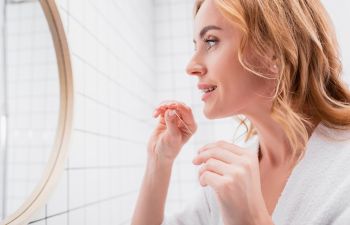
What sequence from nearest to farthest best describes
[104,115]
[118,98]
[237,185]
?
[237,185], [104,115], [118,98]

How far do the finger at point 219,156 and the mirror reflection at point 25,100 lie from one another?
41cm

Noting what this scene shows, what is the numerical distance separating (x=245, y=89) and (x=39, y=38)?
0.54m

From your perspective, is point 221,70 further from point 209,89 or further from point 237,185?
point 237,185

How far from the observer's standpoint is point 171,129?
84 cm

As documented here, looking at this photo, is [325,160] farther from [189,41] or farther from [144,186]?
[189,41]

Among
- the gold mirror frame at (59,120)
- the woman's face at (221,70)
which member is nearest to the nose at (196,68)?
the woman's face at (221,70)

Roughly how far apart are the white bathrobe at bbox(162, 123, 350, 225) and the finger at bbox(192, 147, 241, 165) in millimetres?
256

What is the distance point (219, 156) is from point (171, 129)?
0.97ft

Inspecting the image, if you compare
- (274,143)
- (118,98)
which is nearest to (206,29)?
(274,143)

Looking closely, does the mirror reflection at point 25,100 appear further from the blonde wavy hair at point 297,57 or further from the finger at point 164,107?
the blonde wavy hair at point 297,57

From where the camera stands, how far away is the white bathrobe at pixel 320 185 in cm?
66

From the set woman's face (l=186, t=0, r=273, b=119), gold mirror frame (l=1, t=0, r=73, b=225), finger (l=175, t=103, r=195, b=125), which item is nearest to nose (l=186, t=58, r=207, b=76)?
woman's face (l=186, t=0, r=273, b=119)

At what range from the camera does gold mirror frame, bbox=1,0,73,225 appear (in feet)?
2.60

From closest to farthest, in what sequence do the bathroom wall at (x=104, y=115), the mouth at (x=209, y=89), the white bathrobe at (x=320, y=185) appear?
the white bathrobe at (x=320, y=185), the mouth at (x=209, y=89), the bathroom wall at (x=104, y=115)
